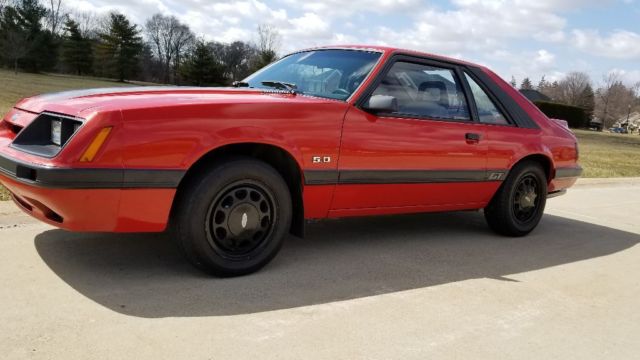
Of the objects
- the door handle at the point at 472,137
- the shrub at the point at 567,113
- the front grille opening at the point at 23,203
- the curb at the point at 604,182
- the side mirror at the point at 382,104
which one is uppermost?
the shrub at the point at 567,113

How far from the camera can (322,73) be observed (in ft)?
14.6

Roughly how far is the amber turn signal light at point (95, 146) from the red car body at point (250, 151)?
2cm

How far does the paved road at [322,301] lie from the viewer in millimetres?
2748

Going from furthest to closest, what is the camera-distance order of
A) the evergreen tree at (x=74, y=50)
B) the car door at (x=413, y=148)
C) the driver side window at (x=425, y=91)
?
the evergreen tree at (x=74, y=50)
the driver side window at (x=425, y=91)
the car door at (x=413, y=148)

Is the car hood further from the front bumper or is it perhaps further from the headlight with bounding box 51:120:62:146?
Result: the front bumper

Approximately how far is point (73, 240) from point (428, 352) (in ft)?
8.53

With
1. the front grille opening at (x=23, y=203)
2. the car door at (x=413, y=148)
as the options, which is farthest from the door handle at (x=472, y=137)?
the front grille opening at (x=23, y=203)

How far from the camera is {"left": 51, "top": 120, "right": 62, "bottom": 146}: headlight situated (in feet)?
10.7

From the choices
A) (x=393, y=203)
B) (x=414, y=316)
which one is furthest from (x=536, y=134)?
(x=414, y=316)

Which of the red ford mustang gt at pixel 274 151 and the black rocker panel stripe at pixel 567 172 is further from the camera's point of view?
the black rocker panel stripe at pixel 567 172

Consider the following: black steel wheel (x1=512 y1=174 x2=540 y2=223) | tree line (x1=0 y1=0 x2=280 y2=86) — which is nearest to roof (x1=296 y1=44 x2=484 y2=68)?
black steel wheel (x1=512 y1=174 x2=540 y2=223)

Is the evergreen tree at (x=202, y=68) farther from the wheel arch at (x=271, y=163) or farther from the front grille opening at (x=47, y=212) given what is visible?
the front grille opening at (x=47, y=212)

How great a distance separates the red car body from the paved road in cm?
37

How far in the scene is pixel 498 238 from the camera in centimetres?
543
